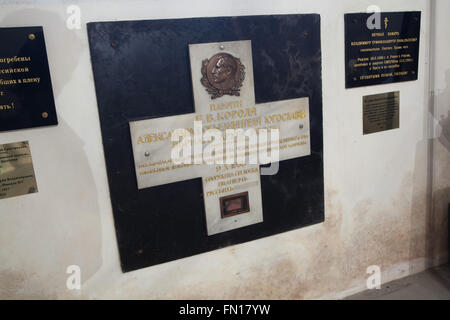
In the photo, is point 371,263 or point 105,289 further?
point 371,263

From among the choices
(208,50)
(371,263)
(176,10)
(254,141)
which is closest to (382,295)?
(371,263)

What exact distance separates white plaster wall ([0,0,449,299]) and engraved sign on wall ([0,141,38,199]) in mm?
29

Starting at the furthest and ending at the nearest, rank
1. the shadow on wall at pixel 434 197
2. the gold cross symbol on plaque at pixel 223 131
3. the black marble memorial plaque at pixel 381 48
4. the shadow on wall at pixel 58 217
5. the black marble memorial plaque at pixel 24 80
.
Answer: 1. the shadow on wall at pixel 434 197
2. the black marble memorial plaque at pixel 381 48
3. the gold cross symbol on plaque at pixel 223 131
4. the shadow on wall at pixel 58 217
5. the black marble memorial plaque at pixel 24 80

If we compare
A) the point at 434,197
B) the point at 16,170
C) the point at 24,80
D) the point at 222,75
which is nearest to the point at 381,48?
the point at 222,75

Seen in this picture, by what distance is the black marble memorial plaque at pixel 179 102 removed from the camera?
61.0 inches

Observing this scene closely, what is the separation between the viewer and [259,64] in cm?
177

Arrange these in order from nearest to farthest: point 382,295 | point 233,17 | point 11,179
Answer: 1. point 11,179
2. point 233,17
3. point 382,295

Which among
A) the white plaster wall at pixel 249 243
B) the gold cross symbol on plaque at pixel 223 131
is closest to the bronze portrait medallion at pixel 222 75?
the gold cross symbol on plaque at pixel 223 131

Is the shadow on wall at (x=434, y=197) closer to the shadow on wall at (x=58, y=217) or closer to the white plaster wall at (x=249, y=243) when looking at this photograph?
the white plaster wall at (x=249, y=243)

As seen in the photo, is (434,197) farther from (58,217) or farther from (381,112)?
(58,217)

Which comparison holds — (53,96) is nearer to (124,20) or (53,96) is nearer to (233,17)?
(124,20)

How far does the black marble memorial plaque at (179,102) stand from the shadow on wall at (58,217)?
0.11 m

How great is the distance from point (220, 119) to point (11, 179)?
37.3 inches

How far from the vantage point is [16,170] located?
148cm
